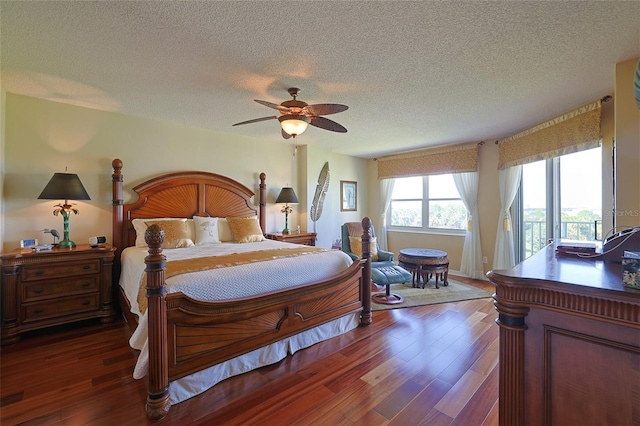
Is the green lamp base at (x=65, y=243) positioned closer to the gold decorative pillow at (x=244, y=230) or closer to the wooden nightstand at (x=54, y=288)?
the wooden nightstand at (x=54, y=288)

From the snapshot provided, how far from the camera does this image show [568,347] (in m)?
0.97

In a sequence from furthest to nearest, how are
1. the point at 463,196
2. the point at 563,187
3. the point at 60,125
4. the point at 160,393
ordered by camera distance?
the point at 463,196, the point at 563,187, the point at 60,125, the point at 160,393

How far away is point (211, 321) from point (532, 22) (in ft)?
9.25

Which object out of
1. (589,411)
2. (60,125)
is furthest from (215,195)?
(589,411)

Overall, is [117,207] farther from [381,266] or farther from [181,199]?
[381,266]

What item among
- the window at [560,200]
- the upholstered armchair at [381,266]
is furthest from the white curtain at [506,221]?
the upholstered armchair at [381,266]

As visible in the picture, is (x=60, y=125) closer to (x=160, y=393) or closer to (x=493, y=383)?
(x=160, y=393)

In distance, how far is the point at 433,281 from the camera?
4559 millimetres

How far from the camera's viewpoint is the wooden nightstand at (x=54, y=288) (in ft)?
8.19

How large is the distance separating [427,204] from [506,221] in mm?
1468

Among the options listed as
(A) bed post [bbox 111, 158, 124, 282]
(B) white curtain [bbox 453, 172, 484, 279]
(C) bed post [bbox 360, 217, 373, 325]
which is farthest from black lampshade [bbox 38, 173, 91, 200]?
(B) white curtain [bbox 453, 172, 484, 279]

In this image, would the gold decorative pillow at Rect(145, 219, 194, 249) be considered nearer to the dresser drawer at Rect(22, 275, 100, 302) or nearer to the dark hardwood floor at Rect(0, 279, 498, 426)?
the dresser drawer at Rect(22, 275, 100, 302)

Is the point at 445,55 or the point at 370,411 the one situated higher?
the point at 445,55

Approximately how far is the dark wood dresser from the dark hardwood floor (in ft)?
2.63
